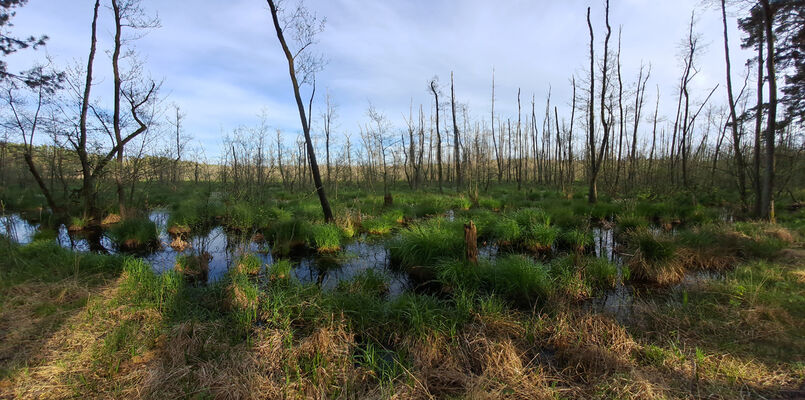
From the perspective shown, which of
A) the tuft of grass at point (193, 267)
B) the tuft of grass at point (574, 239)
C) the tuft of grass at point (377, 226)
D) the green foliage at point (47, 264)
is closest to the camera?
the green foliage at point (47, 264)

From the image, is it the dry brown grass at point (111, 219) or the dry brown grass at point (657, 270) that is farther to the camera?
the dry brown grass at point (111, 219)

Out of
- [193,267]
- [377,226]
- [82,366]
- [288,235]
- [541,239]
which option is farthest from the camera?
[377,226]

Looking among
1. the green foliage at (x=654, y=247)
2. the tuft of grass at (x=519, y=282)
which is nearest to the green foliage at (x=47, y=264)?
the tuft of grass at (x=519, y=282)

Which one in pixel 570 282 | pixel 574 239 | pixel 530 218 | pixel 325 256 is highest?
pixel 530 218

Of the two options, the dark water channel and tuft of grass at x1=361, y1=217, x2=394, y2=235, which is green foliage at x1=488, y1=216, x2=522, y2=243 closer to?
the dark water channel

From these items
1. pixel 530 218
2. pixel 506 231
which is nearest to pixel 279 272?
pixel 506 231

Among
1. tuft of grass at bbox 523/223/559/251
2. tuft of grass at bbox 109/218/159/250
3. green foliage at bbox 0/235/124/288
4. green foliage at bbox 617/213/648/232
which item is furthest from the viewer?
green foliage at bbox 617/213/648/232

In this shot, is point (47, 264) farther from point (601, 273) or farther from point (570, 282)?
point (601, 273)

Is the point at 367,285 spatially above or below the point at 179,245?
below

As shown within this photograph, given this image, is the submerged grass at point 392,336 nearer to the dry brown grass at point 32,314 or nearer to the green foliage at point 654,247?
the dry brown grass at point 32,314

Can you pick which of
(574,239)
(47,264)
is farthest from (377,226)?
(47,264)

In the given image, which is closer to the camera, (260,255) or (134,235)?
(260,255)

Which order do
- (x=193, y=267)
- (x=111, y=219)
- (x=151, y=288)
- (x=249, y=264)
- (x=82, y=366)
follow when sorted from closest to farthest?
(x=82, y=366)
(x=151, y=288)
(x=249, y=264)
(x=193, y=267)
(x=111, y=219)

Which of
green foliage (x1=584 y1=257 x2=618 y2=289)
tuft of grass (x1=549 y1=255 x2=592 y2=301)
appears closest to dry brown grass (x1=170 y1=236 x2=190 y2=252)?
tuft of grass (x1=549 y1=255 x2=592 y2=301)
